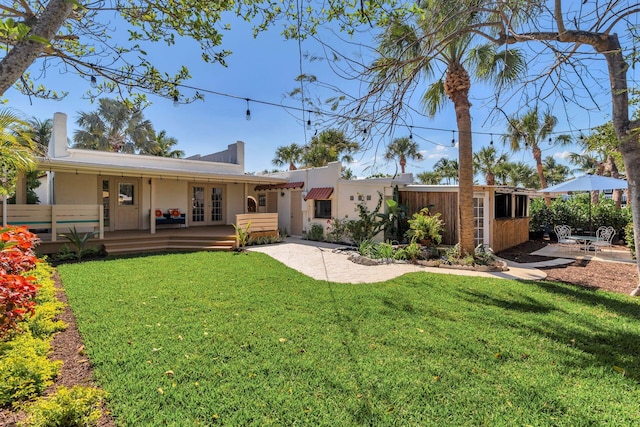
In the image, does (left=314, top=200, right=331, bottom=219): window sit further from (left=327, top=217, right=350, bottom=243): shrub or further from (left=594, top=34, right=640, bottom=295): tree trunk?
(left=594, top=34, right=640, bottom=295): tree trunk

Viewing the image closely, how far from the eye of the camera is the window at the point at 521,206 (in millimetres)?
14405

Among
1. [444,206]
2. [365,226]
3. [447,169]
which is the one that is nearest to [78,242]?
[365,226]

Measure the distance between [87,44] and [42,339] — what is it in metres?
4.16

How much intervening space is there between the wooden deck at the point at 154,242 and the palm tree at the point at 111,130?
13.2 m

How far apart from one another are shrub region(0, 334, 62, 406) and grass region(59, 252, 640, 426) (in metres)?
0.48

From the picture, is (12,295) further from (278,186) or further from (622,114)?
(278,186)

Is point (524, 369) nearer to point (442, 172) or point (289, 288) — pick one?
point (289, 288)

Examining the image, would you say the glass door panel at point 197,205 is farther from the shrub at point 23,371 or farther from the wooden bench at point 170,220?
the shrub at point 23,371

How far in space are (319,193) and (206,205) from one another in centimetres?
669

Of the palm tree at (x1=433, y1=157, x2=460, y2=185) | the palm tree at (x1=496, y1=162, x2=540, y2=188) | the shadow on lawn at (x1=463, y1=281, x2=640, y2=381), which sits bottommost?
the shadow on lawn at (x1=463, y1=281, x2=640, y2=381)

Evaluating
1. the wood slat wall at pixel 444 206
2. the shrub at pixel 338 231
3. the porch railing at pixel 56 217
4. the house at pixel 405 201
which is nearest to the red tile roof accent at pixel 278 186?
the house at pixel 405 201

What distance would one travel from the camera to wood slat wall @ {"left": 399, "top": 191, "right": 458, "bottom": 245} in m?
13.2

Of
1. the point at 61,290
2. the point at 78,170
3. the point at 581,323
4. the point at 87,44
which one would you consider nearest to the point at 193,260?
the point at 61,290

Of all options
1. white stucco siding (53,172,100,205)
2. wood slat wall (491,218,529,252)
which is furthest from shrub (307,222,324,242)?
white stucco siding (53,172,100,205)
